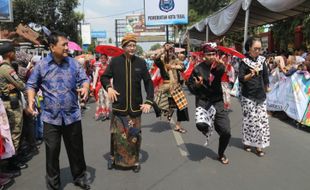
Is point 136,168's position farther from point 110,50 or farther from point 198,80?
point 110,50

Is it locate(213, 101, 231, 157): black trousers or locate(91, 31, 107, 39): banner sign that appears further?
locate(91, 31, 107, 39): banner sign

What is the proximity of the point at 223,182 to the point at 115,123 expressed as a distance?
64.0 inches

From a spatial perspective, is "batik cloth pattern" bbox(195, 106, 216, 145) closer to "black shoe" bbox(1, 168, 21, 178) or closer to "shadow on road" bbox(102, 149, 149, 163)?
"shadow on road" bbox(102, 149, 149, 163)

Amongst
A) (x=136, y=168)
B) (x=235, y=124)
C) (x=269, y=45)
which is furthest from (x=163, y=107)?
(x=269, y=45)

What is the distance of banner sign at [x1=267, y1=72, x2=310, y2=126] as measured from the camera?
7828 millimetres

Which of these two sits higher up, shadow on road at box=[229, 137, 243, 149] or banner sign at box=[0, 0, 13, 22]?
banner sign at box=[0, 0, 13, 22]

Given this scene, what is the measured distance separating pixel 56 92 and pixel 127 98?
105 centimetres

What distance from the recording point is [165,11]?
21.5m

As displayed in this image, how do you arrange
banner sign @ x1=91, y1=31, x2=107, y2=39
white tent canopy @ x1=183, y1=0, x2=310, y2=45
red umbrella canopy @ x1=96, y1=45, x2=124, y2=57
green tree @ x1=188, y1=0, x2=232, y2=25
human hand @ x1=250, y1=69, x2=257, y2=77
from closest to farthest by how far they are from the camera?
red umbrella canopy @ x1=96, y1=45, x2=124, y2=57 → human hand @ x1=250, y1=69, x2=257, y2=77 → white tent canopy @ x1=183, y1=0, x2=310, y2=45 → green tree @ x1=188, y1=0, x2=232, y2=25 → banner sign @ x1=91, y1=31, x2=107, y2=39

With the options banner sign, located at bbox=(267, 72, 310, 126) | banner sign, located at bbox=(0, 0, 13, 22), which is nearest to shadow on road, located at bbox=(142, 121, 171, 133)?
banner sign, located at bbox=(267, 72, 310, 126)

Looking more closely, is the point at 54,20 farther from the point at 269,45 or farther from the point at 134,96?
the point at 134,96

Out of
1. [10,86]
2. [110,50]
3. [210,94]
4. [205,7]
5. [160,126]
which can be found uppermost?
[205,7]

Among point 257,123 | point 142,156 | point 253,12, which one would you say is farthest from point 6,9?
point 257,123

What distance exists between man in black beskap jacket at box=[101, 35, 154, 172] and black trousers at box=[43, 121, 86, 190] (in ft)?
2.29
